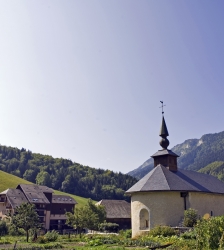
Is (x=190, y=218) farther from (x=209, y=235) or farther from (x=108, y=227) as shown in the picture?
(x=108, y=227)

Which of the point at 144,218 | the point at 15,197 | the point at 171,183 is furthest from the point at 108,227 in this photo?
the point at 15,197

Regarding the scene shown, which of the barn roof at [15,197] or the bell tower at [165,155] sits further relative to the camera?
the barn roof at [15,197]

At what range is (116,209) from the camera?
230 ft

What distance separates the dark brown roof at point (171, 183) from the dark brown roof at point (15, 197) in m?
38.0

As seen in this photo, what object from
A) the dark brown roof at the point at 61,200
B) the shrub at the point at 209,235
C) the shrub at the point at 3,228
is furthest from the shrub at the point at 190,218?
the dark brown roof at the point at 61,200

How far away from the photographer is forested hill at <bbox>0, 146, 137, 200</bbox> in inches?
5128

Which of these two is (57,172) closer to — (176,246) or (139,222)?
(139,222)

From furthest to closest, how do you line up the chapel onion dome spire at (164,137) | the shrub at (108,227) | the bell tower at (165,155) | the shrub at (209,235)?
1. the shrub at (108,227)
2. the chapel onion dome spire at (164,137)
3. the bell tower at (165,155)
4. the shrub at (209,235)

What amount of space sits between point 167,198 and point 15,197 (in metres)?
45.0

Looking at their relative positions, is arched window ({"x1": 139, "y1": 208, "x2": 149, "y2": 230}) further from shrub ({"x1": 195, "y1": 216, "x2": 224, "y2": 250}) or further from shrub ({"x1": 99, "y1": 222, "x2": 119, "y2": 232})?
shrub ({"x1": 195, "y1": 216, "x2": 224, "y2": 250})

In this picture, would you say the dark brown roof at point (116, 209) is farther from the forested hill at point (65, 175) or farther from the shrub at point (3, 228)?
the forested hill at point (65, 175)

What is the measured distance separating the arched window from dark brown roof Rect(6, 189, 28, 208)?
3896 centimetres

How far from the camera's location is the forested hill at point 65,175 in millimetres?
130250

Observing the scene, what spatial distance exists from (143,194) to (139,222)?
9.93 feet
